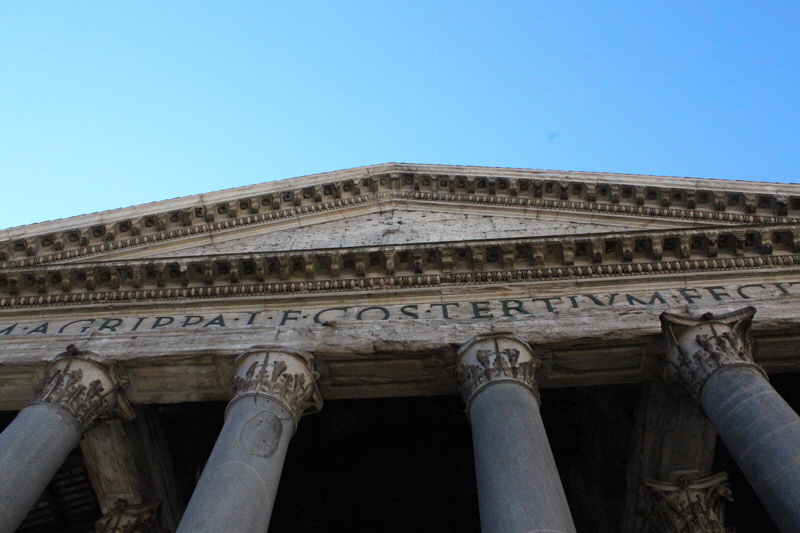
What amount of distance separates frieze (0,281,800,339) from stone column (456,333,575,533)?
1057 mm

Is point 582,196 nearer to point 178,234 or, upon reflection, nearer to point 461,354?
point 461,354

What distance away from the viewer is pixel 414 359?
8336mm

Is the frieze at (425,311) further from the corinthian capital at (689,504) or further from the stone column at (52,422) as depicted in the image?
the corinthian capital at (689,504)

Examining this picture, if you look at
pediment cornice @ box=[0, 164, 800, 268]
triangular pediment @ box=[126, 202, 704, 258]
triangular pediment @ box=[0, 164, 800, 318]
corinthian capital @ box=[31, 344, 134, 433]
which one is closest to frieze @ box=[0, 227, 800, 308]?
triangular pediment @ box=[0, 164, 800, 318]

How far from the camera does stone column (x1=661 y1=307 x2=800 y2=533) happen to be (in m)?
6.14

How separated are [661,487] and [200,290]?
22.1ft

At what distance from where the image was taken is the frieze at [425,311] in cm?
907

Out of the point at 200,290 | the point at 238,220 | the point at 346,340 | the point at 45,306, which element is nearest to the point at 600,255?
the point at 346,340

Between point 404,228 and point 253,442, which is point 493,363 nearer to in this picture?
point 253,442

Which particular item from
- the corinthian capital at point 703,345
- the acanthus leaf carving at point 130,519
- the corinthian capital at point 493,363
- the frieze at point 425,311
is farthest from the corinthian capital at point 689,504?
the acanthus leaf carving at point 130,519

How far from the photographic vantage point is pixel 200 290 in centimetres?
1002

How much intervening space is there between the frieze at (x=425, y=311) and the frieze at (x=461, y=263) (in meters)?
0.38

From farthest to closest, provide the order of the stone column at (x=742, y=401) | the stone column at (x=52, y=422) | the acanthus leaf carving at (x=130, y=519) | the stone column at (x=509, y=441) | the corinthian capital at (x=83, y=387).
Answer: the acanthus leaf carving at (x=130, y=519) < the corinthian capital at (x=83, y=387) < the stone column at (x=52, y=422) < the stone column at (x=742, y=401) < the stone column at (x=509, y=441)

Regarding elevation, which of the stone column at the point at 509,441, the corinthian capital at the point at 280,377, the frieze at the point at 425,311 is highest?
the frieze at the point at 425,311
